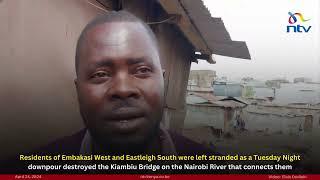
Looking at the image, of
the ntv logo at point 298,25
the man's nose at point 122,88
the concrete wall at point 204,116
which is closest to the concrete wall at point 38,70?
the man's nose at point 122,88

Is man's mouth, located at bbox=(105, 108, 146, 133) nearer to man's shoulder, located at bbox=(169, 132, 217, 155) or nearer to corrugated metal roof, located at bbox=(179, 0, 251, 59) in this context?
man's shoulder, located at bbox=(169, 132, 217, 155)

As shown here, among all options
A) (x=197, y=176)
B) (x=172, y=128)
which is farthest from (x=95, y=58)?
Result: (x=197, y=176)

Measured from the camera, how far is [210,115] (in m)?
2.87

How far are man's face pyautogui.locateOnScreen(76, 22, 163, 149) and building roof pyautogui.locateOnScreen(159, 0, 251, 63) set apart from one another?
457 millimetres

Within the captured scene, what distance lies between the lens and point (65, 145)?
2.54m

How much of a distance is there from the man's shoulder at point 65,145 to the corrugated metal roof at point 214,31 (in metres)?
1.16

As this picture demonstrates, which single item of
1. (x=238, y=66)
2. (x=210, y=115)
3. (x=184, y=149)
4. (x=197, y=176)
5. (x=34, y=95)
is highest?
(x=238, y=66)

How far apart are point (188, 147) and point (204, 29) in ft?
3.12

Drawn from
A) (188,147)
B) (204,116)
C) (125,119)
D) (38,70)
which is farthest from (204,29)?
(38,70)

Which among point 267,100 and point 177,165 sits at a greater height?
point 267,100

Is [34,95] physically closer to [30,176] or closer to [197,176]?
[30,176]

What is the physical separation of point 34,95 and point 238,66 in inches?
58.1

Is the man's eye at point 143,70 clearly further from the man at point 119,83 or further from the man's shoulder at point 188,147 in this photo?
the man's shoulder at point 188,147

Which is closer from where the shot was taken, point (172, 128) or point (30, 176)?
point (30, 176)
